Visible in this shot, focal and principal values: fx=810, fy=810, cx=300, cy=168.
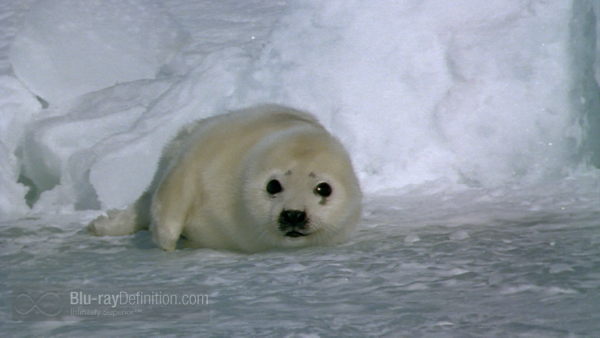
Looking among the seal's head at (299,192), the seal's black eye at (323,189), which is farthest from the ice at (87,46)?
the seal's black eye at (323,189)

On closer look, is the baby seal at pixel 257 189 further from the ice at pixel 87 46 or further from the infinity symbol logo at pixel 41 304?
the ice at pixel 87 46

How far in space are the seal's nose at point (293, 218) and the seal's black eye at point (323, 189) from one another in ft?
0.45

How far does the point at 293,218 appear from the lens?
3.18 metres

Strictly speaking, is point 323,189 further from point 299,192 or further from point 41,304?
point 41,304

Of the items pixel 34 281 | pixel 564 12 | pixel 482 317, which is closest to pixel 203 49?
pixel 564 12

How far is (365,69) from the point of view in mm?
5078

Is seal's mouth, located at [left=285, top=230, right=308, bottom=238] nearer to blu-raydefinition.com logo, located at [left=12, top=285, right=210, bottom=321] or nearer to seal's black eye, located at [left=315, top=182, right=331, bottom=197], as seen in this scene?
seal's black eye, located at [left=315, top=182, right=331, bottom=197]

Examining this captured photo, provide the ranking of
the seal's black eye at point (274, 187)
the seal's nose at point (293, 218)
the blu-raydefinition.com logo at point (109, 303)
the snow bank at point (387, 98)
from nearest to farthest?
the blu-raydefinition.com logo at point (109, 303), the seal's nose at point (293, 218), the seal's black eye at point (274, 187), the snow bank at point (387, 98)

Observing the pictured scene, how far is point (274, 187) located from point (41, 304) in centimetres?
109

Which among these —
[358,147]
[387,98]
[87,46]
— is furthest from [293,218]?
[87,46]

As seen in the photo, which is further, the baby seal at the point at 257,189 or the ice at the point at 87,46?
the ice at the point at 87,46

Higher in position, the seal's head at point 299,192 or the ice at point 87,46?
the ice at point 87,46

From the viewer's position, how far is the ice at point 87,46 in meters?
5.75

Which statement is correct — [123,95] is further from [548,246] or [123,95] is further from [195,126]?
[548,246]
